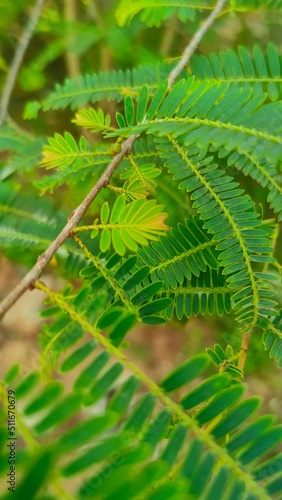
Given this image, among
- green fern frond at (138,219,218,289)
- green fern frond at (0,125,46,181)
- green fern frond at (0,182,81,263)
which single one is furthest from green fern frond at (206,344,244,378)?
green fern frond at (0,125,46,181)

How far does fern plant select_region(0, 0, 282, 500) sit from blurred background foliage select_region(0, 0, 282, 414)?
0.97 feet

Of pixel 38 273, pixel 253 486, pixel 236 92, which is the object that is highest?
pixel 236 92

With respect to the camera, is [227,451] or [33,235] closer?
[227,451]

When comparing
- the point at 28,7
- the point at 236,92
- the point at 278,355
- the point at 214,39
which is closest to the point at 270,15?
the point at 214,39

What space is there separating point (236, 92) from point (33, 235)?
19.0 inches

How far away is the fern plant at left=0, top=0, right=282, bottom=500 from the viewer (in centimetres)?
39

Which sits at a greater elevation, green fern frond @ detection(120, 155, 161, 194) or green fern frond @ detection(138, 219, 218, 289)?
green fern frond @ detection(120, 155, 161, 194)

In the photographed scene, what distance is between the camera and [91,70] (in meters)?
1.61

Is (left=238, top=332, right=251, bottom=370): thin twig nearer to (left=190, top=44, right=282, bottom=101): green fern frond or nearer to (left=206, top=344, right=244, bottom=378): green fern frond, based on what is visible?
(left=206, top=344, right=244, bottom=378): green fern frond

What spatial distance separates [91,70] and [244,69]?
0.93 m

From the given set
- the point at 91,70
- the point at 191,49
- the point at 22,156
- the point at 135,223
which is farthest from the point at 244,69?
the point at 91,70

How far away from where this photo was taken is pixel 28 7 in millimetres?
1630

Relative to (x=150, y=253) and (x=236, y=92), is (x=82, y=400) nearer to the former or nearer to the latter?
(x=150, y=253)

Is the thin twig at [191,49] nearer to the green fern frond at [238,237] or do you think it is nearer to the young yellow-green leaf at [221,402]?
the green fern frond at [238,237]
